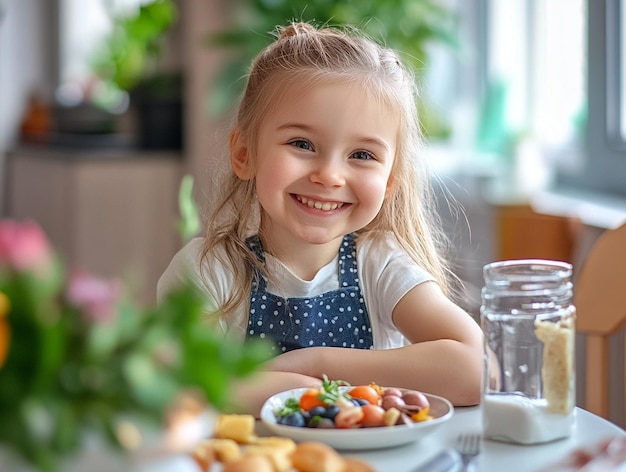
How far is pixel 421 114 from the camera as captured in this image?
→ 10.6 feet

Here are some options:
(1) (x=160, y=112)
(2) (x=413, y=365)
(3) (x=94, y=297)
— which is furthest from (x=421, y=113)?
(3) (x=94, y=297)

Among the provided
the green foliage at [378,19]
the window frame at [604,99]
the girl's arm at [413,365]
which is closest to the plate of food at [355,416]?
the girl's arm at [413,365]

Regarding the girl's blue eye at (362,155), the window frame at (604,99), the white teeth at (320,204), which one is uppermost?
the window frame at (604,99)

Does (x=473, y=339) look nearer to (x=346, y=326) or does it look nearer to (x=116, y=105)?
(x=346, y=326)

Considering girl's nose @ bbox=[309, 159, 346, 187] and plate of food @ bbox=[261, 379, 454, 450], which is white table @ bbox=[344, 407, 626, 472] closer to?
plate of food @ bbox=[261, 379, 454, 450]

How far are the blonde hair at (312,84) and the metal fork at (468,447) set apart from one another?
0.46 meters

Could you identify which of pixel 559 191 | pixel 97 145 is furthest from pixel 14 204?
pixel 559 191

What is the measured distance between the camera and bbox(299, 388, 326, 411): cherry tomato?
97cm

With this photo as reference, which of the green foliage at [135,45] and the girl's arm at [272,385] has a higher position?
the green foliage at [135,45]

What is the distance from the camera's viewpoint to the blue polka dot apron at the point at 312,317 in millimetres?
1349

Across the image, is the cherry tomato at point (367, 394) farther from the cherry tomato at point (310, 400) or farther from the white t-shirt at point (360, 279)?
the white t-shirt at point (360, 279)

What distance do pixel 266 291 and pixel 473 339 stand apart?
299mm

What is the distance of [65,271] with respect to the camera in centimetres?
62

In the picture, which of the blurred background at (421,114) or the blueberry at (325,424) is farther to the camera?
the blurred background at (421,114)
